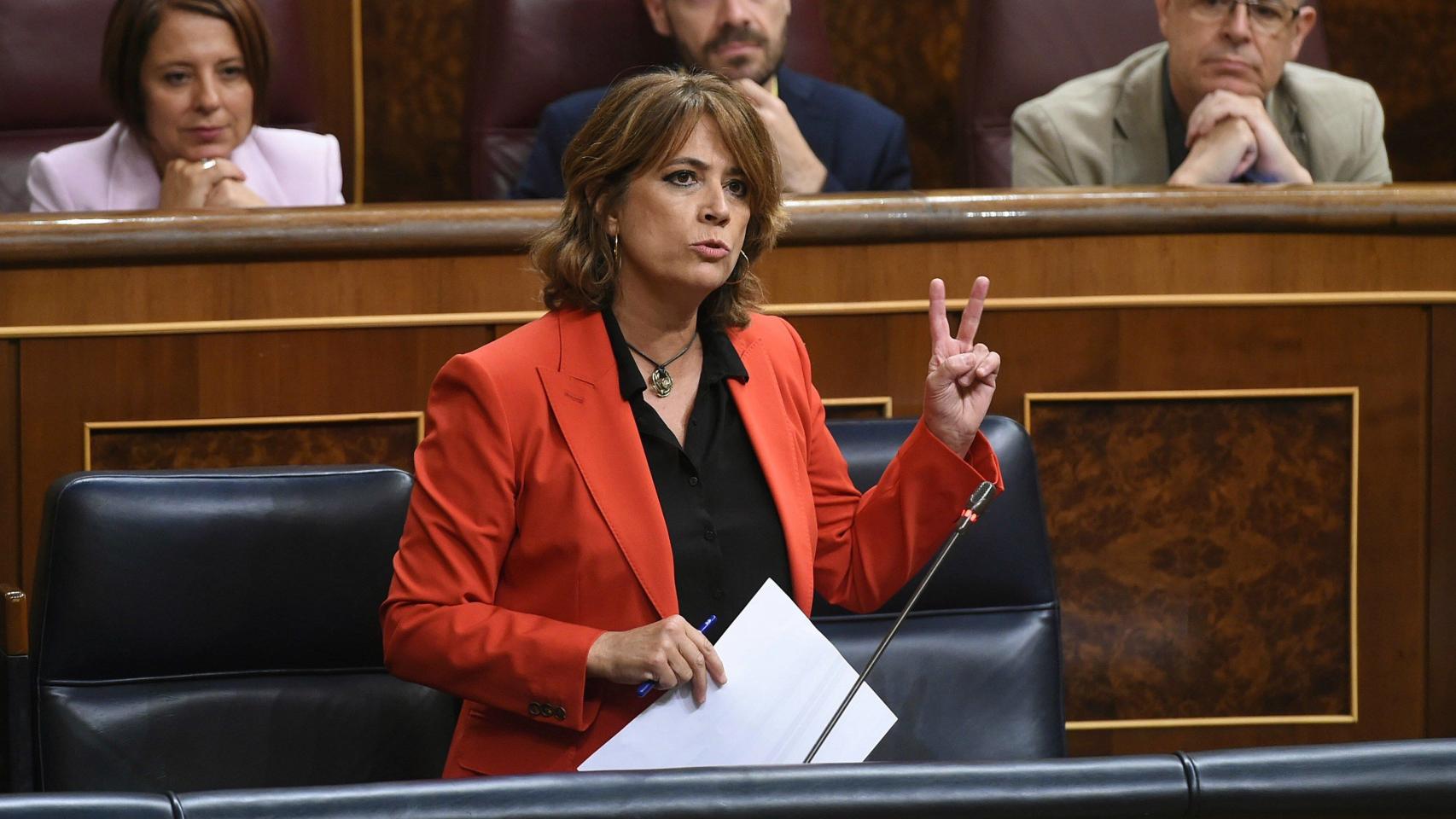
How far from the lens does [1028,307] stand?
162 cm

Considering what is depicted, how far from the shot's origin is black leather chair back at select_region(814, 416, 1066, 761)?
4.43 ft

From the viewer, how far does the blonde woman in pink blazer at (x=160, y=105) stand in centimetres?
190

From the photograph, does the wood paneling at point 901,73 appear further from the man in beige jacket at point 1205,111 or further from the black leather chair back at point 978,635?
the black leather chair back at point 978,635

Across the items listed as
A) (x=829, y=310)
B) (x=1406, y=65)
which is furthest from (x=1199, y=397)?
(x=1406, y=65)

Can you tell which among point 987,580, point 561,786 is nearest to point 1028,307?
point 987,580

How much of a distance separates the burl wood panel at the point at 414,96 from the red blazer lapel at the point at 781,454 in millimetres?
1283

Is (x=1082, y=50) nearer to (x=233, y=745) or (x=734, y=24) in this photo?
(x=734, y=24)

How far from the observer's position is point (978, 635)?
1.37 metres

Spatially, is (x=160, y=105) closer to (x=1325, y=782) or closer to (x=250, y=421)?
(x=250, y=421)

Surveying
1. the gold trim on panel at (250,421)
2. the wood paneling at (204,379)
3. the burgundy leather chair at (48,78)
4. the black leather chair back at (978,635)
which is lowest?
the black leather chair back at (978,635)

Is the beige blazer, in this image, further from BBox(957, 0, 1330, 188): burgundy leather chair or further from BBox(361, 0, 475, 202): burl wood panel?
BBox(361, 0, 475, 202): burl wood panel

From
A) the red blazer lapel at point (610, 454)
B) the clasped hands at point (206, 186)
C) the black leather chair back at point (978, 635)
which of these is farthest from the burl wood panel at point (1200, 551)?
the clasped hands at point (206, 186)

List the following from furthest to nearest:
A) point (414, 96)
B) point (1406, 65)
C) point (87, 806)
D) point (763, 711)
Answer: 1. point (1406, 65)
2. point (414, 96)
3. point (763, 711)
4. point (87, 806)

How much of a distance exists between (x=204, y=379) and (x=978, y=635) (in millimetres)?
701
